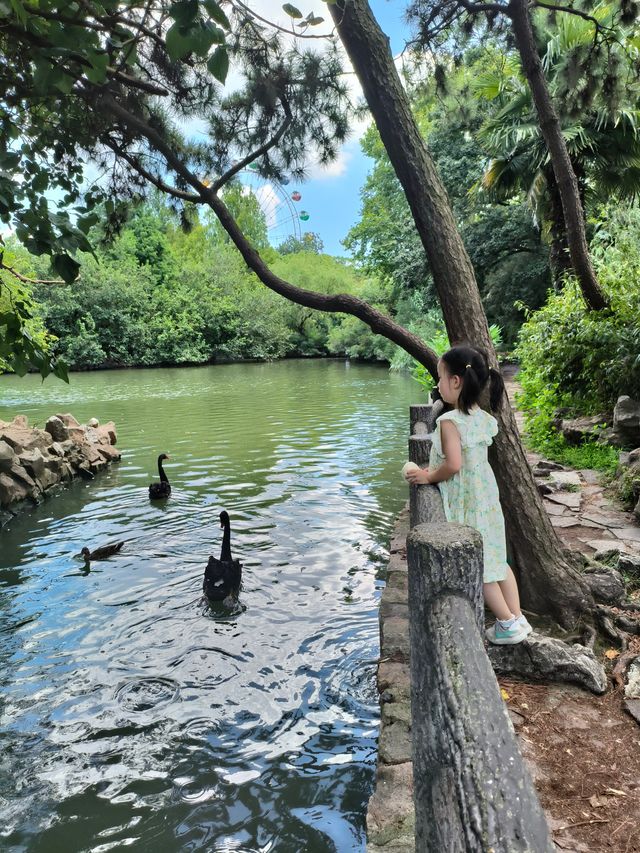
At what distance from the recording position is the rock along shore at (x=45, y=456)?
8.04m

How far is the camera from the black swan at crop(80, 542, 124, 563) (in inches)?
229

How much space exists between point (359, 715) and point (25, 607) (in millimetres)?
3198

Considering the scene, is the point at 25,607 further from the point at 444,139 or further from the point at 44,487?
the point at 444,139

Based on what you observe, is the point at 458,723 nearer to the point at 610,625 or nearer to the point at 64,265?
the point at 64,265

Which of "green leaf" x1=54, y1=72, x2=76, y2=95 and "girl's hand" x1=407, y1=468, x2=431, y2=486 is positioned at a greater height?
"green leaf" x1=54, y1=72, x2=76, y2=95

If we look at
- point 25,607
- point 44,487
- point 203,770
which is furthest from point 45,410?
point 203,770

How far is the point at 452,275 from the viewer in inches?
137

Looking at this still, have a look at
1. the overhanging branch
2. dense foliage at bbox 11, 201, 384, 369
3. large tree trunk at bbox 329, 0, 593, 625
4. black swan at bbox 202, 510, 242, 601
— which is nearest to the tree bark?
the overhanging branch

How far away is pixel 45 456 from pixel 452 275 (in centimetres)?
780

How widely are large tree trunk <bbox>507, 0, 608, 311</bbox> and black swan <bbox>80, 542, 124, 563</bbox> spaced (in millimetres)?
5408

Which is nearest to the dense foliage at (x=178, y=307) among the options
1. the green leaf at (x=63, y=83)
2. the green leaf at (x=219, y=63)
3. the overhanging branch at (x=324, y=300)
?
the overhanging branch at (x=324, y=300)

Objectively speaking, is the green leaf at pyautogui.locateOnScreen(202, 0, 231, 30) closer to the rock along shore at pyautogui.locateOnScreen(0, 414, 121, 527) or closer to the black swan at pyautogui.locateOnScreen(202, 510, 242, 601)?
the black swan at pyautogui.locateOnScreen(202, 510, 242, 601)

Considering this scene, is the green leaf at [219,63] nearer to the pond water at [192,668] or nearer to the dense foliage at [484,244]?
the pond water at [192,668]

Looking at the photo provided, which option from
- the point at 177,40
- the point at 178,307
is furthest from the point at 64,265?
the point at 178,307
